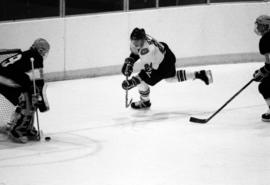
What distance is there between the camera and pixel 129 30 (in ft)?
27.4

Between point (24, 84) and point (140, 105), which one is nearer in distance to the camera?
point (24, 84)

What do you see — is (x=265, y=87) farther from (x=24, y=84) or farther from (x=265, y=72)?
(x=24, y=84)

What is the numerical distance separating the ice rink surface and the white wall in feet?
1.16

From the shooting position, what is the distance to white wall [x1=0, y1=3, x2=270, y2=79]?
7793mm

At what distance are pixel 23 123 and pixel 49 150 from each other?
320 millimetres

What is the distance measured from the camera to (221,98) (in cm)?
743

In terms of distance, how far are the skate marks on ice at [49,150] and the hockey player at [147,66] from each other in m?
1.00

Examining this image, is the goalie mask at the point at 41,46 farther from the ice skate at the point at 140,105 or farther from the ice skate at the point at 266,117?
the ice skate at the point at 266,117

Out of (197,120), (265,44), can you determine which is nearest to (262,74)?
(265,44)

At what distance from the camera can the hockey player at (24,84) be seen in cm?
562

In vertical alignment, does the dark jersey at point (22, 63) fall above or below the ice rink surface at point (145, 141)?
above

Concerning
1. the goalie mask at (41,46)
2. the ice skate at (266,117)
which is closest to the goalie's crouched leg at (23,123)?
the goalie mask at (41,46)

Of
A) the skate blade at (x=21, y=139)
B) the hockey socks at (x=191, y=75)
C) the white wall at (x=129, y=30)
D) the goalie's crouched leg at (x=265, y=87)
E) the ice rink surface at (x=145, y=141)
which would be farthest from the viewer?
the white wall at (x=129, y=30)

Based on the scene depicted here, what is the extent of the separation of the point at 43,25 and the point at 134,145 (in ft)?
8.10
